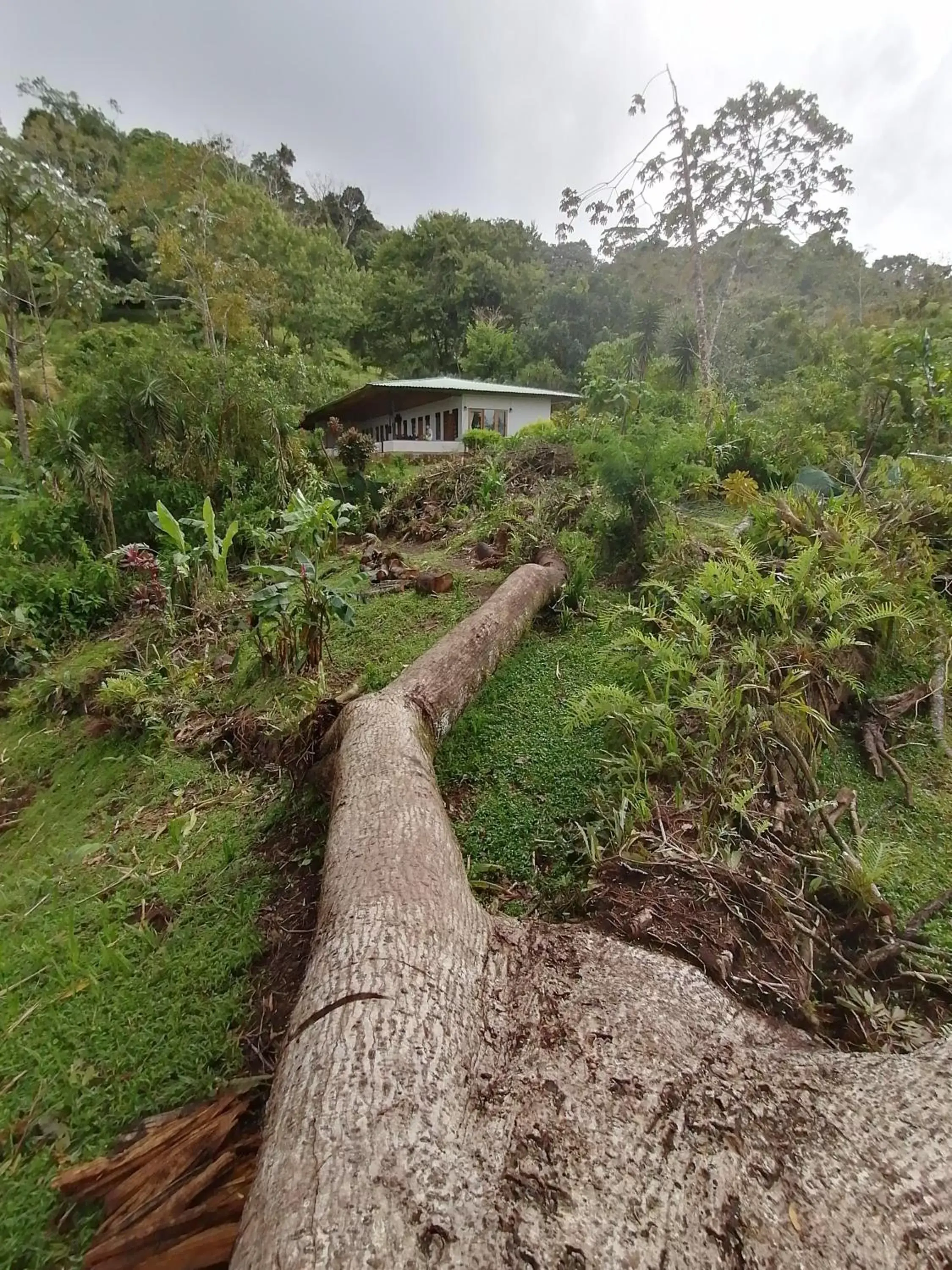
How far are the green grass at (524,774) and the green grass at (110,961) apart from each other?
969 mm

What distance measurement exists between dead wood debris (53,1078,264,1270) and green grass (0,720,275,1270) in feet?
0.27

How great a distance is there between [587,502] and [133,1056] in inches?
233

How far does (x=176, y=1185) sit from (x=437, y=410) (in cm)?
1875

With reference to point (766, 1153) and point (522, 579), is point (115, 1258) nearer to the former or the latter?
point (766, 1153)

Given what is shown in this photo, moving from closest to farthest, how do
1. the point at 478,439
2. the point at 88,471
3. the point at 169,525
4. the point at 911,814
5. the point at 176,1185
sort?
the point at 176,1185 → the point at 911,814 → the point at 169,525 → the point at 88,471 → the point at 478,439

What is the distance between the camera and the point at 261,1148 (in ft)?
3.84

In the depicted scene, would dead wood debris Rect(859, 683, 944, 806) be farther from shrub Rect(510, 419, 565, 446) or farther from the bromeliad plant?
shrub Rect(510, 419, 565, 446)

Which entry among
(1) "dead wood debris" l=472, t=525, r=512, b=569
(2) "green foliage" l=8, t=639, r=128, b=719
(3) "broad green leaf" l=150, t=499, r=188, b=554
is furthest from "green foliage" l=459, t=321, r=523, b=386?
(2) "green foliage" l=8, t=639, r=128, b=719

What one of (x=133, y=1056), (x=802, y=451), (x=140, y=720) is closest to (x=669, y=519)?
(x=802, y=451)

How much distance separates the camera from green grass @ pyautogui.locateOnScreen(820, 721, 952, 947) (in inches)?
85.1

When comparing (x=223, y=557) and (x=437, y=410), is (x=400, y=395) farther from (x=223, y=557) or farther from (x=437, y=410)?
(x=223, y=557)

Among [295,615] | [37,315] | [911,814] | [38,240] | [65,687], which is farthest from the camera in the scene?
[37,315]

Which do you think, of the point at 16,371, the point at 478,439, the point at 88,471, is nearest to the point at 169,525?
the point at 88,471

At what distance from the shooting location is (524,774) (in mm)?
2910
